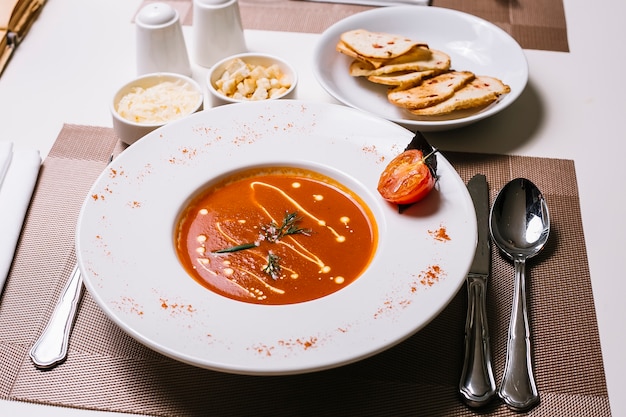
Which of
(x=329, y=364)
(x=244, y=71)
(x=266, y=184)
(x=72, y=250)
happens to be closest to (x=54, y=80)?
(x=244, y=71)

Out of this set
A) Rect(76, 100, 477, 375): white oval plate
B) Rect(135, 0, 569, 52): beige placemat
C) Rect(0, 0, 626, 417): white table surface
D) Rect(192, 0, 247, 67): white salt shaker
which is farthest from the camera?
Rect(135, 0, 569, 52): beige placemat

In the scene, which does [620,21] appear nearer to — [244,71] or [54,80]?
[244,71]

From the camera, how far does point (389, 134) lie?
1668mm

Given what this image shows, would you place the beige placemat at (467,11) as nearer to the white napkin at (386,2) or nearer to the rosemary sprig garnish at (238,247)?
the white napkin at (386,2)

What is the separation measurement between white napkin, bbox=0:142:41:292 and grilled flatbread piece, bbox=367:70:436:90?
99 centimetres

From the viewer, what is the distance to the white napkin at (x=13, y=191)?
5.25 feet

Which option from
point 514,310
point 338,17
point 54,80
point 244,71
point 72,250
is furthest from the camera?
point 338,17

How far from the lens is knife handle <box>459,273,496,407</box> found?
4.27ft

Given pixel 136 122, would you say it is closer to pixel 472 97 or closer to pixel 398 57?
pixel 398 57

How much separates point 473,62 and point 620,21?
773 mm

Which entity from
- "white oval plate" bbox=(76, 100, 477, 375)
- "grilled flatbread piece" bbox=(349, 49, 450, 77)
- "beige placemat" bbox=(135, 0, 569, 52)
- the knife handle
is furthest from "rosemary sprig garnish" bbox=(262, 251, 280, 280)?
"beige placemat" bbox=(135, 0, 569, 52)

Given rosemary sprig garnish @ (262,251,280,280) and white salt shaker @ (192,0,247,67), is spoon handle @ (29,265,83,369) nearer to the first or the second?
rosemary sprig garnish @ (262,251,280,280)

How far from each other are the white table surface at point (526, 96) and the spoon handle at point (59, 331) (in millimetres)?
620

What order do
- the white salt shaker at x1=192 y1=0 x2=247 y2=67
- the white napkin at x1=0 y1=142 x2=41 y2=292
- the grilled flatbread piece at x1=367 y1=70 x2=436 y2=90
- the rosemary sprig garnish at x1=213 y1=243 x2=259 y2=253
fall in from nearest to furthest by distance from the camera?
the rosemary sprig garnish at x1=213 y1=243 x2=259 y2=253, the white napkin at x1=0 y1=142 x2=41 y2=292, the grilled flatbread piece at x1=367 y1=70 x2=436 y2=90, the white salt shaker at x1=192 y1=0 x2=247 y2=67
